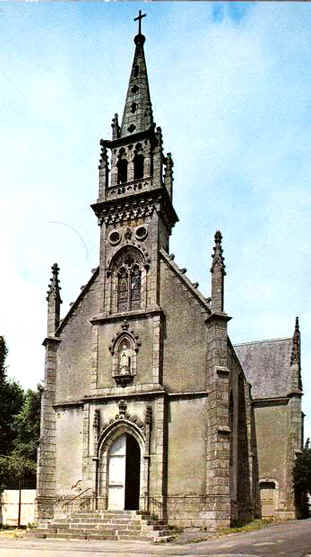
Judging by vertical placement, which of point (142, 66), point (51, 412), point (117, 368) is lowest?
point (51, 412)

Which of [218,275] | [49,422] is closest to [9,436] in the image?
[49,422]

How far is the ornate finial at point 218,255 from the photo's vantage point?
84.9ft

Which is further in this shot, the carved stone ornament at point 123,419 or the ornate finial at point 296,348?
the ornate finial at point 296,348

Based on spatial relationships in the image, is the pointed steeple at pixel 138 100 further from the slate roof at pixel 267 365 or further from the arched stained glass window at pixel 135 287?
the slate roof at pixel 267 365

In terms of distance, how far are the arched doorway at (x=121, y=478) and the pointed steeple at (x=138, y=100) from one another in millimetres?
15819

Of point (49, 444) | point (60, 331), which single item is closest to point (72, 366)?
point (60, 331)

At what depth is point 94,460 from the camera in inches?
1012

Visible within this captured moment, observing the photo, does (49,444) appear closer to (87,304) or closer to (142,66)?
(87,304)

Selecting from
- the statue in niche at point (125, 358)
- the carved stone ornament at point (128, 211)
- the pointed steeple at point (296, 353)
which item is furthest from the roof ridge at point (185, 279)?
the pointed steeple at point (296, 353)

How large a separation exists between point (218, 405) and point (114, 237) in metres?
10.2

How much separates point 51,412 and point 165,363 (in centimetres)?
634

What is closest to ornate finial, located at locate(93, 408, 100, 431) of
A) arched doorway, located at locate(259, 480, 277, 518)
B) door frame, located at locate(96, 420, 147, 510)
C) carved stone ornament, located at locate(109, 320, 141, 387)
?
door frame, located at locate(96, 420, 147, 510)

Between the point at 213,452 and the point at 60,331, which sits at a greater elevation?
the point at 60,331

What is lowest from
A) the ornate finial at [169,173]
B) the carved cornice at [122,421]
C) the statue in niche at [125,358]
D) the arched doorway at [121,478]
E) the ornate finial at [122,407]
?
the arched doorway at [121,478]
